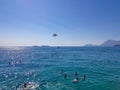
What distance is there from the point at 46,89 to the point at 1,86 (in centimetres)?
993

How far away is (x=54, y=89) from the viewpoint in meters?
28.8

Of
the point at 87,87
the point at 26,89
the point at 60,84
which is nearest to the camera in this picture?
the point at 26,89

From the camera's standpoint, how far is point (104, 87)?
3042 cm

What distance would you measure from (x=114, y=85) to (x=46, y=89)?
14.6 m

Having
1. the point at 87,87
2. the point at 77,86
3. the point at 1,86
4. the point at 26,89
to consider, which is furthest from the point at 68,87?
the point at 1,86

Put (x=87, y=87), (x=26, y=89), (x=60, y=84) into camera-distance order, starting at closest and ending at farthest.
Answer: (x=26, y=89) < (x=87, y=87) < (x=60, y=84)

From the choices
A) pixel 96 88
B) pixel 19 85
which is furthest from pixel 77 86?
pixel 19 85

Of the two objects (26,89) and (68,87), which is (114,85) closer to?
(68,87)

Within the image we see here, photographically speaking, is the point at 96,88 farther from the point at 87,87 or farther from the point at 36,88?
the point at 36,88

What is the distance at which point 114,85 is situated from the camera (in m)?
31.2

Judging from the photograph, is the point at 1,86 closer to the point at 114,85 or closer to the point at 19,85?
the point at 19,85

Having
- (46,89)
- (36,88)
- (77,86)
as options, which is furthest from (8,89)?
(77,86)

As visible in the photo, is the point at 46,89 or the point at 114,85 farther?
the point at 114,85

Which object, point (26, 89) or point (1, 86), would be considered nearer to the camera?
point (26, 89)
